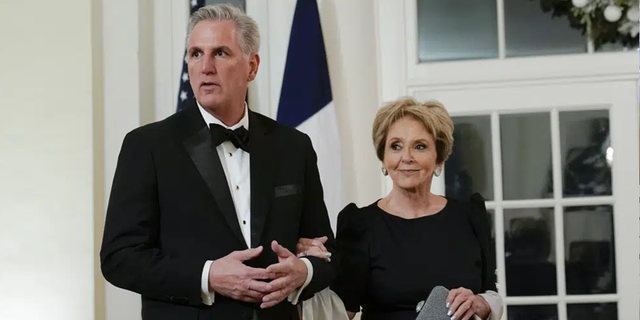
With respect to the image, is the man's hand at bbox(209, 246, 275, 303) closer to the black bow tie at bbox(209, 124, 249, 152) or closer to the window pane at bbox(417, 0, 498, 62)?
the black bow tie at bbox(209, 124, 249, 152)

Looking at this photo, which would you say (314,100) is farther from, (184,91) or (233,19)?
(233,19)

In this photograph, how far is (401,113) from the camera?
2.25m

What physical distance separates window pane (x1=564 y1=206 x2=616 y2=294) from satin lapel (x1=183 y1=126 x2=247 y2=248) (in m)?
1.93

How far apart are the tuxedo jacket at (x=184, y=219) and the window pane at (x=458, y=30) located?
5.36 feet

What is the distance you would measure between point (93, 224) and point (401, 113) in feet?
4.60

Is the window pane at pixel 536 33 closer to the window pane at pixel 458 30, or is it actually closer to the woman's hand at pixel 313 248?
the window pane at pixel 458 30

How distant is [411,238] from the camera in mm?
2182

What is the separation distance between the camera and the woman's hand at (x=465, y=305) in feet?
6.59

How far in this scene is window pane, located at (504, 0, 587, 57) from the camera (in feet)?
10.6

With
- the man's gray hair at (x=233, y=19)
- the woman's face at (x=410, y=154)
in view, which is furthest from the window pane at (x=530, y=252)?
the man's gray hair at (x=233, y=19)

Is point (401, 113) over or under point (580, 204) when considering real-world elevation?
over

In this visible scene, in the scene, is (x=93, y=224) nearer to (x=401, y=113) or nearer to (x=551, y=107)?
(x=401, y=113)

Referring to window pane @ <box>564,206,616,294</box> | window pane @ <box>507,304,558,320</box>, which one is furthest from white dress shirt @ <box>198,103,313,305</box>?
window pane @ <box>564,206,616,294</box>

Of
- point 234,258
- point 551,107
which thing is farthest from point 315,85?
point 234,258
